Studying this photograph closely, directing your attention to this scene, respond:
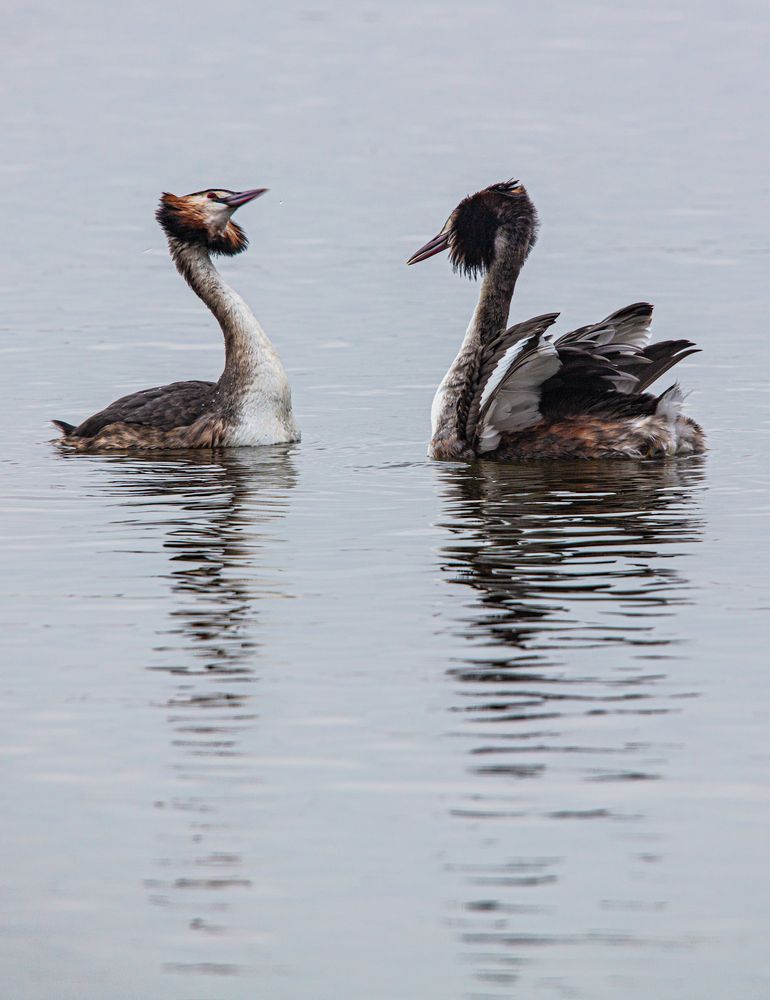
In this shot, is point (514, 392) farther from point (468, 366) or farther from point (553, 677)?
point (553, 677)

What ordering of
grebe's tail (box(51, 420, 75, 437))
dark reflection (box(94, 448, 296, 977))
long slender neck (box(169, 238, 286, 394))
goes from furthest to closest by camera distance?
grebe's tail (box(51, 420, 75, 437)) → long slender neck (box(169, 238, 286, 394)) → dark reflection (box(94, 448, 296, 977))

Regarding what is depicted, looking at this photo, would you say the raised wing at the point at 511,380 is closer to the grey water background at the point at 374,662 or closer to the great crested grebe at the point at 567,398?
the great crested grebe at the point at 567,398

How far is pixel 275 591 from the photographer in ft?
32.8

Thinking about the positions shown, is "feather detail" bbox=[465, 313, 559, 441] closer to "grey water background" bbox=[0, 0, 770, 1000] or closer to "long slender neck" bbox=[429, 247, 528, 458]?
"long slender neck" bbox=[429, 247, 528, 458]

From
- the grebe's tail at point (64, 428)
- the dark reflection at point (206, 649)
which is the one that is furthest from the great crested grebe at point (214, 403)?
the dark reflection at point (206, 649)

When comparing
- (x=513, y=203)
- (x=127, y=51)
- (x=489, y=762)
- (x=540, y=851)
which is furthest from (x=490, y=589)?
(x=127, y=51)

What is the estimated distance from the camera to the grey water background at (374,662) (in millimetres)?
6031

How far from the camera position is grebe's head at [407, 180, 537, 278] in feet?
48.0

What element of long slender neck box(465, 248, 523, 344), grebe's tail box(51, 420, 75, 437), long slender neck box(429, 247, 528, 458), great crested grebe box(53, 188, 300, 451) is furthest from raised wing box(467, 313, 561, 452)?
grebe's tail box(51, 420, 75, 437)

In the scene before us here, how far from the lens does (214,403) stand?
15000 millimetres

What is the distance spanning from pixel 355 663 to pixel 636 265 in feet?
46.0

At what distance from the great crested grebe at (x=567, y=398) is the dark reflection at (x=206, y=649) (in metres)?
1.27

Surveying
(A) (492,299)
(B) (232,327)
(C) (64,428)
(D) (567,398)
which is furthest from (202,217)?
(D) (567,398)

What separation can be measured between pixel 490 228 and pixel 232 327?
2077 mm
